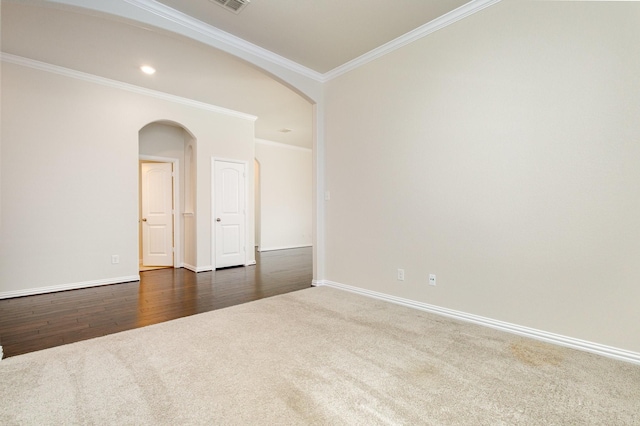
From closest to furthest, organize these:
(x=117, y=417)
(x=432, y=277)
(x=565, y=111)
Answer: (x=117, y=417), (x=565, y=111), (x=432, y=277)

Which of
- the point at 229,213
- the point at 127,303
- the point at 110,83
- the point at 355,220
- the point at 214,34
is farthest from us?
the point at 229,213

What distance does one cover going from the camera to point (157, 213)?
5965 millimetres

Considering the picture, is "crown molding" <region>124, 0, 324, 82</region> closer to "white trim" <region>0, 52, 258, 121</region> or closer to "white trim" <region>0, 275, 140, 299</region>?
"white trim" <region>0, 52, 258, 121</region>

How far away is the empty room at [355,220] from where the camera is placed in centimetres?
178

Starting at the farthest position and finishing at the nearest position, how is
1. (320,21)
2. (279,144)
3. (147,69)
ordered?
(279,144) < (147,69) < (320,21)

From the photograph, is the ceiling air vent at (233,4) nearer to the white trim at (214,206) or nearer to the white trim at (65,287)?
the white trim at (214,206)

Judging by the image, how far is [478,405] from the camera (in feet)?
5.24

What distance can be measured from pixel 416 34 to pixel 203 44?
231 cm

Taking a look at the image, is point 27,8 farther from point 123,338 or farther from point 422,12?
point 422,12

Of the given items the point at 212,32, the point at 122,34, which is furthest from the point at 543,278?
the point at 122,34

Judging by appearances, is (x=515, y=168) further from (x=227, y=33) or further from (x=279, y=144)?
(x=279, y=144)

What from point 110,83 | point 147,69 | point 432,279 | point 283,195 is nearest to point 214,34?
point 147,69

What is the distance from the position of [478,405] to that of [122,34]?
456cm

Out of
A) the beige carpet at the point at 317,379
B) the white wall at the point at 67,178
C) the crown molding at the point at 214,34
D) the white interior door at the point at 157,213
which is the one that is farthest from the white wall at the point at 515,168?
the white interior door at the point at 157,213
